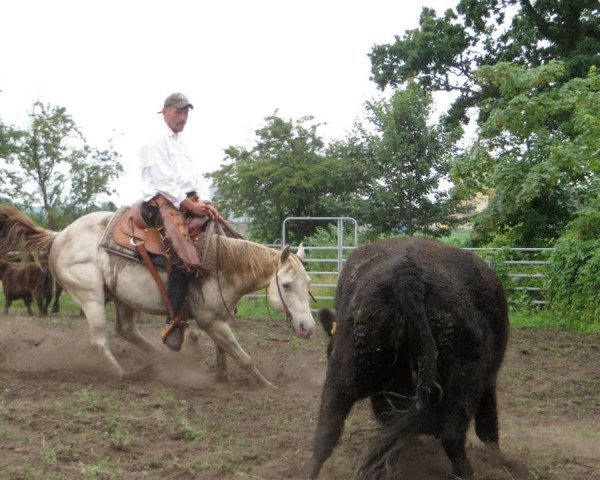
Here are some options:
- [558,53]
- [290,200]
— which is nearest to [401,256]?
[290,200]

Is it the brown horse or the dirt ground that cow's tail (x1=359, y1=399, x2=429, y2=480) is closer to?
the dirt ground

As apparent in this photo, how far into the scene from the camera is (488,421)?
5316 millimetres

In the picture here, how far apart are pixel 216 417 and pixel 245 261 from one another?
189 cm

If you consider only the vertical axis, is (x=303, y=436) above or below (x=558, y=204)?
below

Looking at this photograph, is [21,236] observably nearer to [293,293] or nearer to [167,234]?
[167,234]

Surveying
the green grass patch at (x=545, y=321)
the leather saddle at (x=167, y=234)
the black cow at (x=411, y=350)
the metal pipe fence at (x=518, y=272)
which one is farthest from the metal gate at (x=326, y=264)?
the black cow at (x=411, y=350)

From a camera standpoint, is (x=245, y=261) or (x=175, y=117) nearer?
(x=245, y=261)

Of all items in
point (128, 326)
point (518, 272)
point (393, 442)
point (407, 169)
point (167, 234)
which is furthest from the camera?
point (407, 169)

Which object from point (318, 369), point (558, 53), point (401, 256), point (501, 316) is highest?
point (558, 53)

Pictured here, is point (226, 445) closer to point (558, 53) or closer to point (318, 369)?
point (318, 369)

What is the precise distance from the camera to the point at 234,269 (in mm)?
7750

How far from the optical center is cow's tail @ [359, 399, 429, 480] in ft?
13.0

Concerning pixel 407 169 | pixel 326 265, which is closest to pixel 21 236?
pixel 326 265

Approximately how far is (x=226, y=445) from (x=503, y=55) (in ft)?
77.8
